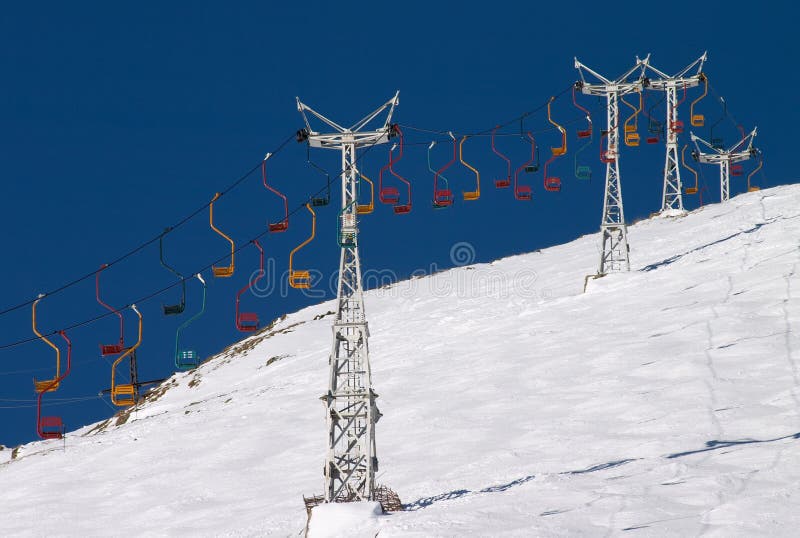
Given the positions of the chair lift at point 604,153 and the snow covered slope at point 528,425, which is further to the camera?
the chair lift at point 604,153

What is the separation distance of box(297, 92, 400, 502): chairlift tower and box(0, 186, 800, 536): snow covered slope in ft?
4.03

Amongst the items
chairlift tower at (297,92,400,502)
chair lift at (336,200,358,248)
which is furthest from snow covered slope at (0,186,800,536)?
chair lift at (336,200,358,248)

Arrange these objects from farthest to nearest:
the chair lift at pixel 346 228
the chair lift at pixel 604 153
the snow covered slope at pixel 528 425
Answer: the chair lift at pixel 604 153 → the chair lift at pixel 346 228 → the snow covered slope at pixel 528 425

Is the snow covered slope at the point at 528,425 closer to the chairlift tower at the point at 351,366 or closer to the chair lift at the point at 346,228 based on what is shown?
the chairlift tower at the point at 351,366

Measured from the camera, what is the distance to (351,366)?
20.5 m

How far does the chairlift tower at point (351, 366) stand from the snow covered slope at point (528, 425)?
48.3 inches

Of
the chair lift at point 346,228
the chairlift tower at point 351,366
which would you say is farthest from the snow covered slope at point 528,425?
the chair lift at point 346,228

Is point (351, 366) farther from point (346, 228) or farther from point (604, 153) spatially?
point (604, 153)

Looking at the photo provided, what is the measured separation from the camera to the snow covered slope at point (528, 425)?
18.9m

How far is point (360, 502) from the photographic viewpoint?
19.8m

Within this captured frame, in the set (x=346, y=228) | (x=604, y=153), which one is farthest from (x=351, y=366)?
(x=604, y=153)

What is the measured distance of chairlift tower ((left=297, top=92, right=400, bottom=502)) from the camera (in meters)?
19.8

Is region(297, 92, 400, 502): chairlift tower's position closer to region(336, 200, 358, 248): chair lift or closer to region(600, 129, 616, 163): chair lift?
region(336, 200, 358, 248): chair lift

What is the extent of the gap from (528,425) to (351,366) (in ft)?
24.2
